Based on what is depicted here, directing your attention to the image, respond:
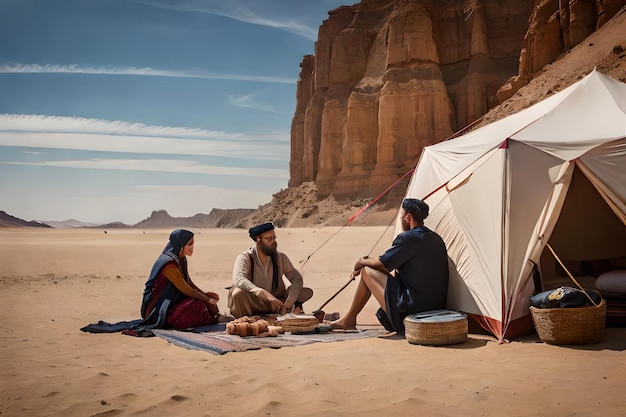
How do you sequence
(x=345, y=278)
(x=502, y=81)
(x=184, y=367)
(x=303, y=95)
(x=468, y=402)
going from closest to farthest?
(x=468, y=402), (x=184, y=367), (x=345, y=278), (x=502, y=81), (x=303, y=95)

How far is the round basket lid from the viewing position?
6173 millimetres

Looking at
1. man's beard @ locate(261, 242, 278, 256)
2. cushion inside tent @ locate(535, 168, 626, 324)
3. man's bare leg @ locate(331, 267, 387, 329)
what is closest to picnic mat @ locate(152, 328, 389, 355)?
man's bare leg @ locate(331, 267, 387, 329)

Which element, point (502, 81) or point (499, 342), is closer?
point (499, 342)

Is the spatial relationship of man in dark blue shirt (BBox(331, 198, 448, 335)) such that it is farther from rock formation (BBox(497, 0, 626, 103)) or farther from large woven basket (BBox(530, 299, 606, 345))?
rock formation (BBox(497, 0, 626, 103))

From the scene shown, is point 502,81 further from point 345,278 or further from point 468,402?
point 468,402

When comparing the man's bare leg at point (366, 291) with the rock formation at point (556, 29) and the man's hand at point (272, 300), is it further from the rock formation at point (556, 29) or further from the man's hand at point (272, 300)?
the rock formation at point (556, 29)

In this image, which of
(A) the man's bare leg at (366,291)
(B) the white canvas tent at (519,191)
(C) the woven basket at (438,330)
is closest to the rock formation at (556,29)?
(B) the white canvas tent at (519,191)

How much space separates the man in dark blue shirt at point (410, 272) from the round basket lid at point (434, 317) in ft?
0.78

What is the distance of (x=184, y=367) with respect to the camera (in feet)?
17.6

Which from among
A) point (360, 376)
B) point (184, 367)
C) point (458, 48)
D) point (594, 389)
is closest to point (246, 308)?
point (184, 367)

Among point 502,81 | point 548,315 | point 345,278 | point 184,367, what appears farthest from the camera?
point 502,81

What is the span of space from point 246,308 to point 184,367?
83.0 inches

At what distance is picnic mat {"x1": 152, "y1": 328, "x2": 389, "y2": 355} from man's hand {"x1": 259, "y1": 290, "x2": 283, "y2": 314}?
434 mm

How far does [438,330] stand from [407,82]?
5550cm
